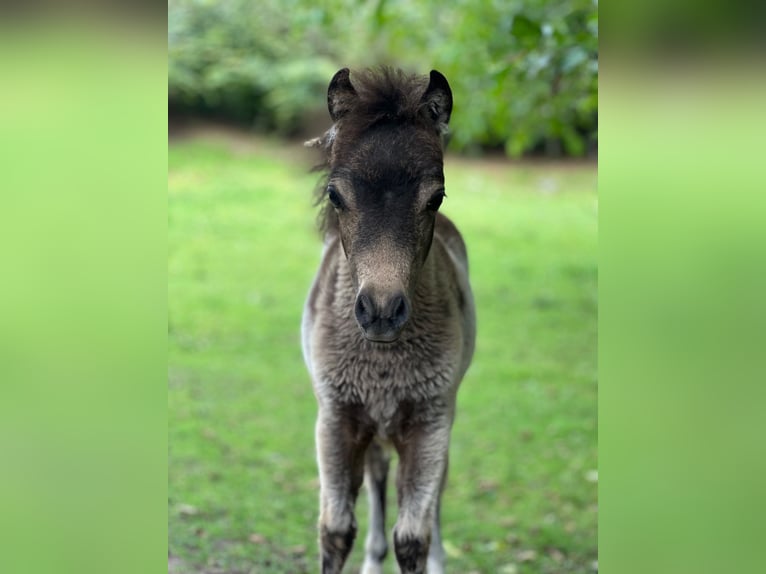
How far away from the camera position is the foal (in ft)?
11.0

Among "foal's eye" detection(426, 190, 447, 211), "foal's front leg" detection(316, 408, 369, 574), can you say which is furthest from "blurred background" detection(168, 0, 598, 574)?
"foal's front leg" detection(316, 408, 369, 574)

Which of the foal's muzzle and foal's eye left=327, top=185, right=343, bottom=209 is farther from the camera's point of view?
foal's eye left=327, top=185, right=343, bottom=209

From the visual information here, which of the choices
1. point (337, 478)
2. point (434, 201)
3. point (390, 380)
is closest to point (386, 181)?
point (434, 201)

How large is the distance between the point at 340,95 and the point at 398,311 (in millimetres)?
1021

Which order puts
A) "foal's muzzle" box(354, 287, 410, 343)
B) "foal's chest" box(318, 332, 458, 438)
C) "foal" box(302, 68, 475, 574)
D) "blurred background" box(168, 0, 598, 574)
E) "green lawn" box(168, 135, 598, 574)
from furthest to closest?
"green lawn" box(168, 135, 598, 574) → "blurred background" box(168, 0, 598, 574) → "foal's chest" box(318, 332, 458, 438) → "foal" box(302, 68, 475, 574) → "foal's muzzle" box(354, 287, 410, 343)

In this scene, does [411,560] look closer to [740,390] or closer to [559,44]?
[740,390]

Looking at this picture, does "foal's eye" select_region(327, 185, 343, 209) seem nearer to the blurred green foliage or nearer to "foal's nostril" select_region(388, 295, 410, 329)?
"foal's nostril" select_region(388, 295, 410, 329)

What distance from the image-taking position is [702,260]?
8.37ft

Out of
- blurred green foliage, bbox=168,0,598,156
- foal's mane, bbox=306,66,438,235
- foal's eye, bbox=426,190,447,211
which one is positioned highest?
blurred green foliage, bbox=168,0,598,156

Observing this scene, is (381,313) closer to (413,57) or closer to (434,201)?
(434,201)

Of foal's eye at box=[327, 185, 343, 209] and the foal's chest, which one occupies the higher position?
foal's eye at box=[327, 185, 343, 209]

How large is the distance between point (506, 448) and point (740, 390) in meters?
6.50

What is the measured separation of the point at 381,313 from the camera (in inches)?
124

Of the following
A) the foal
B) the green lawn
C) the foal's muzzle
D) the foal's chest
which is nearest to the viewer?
the foal's muzzle
